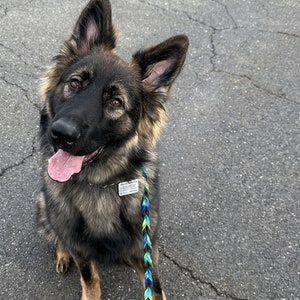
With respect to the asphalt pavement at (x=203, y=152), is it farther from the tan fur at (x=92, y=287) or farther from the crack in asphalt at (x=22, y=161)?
the tan fur at (x=92, y=287)

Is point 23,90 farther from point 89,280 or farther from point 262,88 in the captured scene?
point 262,88

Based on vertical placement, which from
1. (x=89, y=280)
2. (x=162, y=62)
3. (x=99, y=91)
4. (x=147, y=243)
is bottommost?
(x=89, y=280)

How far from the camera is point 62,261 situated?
3027mm

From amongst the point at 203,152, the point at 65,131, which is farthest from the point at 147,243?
the point at 203,152

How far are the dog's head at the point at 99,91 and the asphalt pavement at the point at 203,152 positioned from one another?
1124 mm

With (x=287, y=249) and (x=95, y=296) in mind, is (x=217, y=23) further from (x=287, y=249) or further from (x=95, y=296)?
(x=95, y=296)

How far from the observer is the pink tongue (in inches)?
91.7

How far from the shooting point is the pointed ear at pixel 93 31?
2580mm

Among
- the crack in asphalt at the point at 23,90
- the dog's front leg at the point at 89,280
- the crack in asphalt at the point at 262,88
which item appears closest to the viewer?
the dog's front leg at the point at 89,280

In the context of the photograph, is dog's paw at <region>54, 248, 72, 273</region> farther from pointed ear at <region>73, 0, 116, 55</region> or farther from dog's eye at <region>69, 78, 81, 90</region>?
pointed ear at <region>73, 0, 116, 55</region>

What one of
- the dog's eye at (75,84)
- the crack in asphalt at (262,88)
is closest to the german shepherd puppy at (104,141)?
the dog's eye at (75,84)

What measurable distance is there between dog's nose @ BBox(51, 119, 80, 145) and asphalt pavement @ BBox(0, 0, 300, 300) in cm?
136

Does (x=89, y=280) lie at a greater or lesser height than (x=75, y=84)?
lesser

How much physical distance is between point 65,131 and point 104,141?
316 mm
